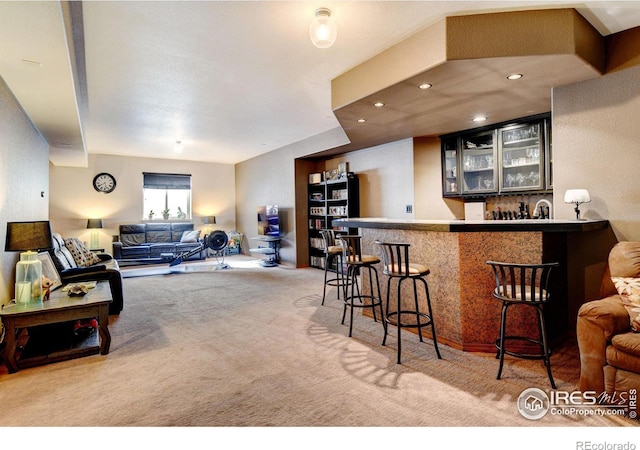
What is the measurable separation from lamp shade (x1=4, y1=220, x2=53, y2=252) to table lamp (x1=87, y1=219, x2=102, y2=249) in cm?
572

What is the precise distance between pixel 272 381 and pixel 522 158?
13.6 ft

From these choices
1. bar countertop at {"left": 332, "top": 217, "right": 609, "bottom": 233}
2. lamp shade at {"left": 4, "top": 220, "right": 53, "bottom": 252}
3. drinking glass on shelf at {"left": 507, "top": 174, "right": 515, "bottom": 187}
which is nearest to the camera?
bar countertop at {"left": 332, "top": 217, "right": 609, "bottom": 233}

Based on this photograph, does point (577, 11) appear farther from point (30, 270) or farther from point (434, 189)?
point (30, 270)

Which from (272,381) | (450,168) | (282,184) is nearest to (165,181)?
(282,184)

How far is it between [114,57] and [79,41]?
33cm

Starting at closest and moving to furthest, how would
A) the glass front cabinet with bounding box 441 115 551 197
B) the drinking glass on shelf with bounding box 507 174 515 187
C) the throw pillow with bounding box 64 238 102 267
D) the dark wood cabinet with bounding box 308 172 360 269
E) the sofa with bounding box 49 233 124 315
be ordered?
the sofa with bounding box 49 233 124 315 → the glass front cabinet with bounding box 441 115 551 197 → the drinking glass on shelf with bounding box 507 174 515 187 → the throw pillow with bounding box 64 238 102 267 → the dark wood cabinet with bounding box 308 172 360 269

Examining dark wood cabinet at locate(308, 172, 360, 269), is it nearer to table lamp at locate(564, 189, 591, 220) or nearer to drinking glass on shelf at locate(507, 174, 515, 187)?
drinking glass on shelf at locate(507, 174, 515, 187)

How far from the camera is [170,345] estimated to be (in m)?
3.22

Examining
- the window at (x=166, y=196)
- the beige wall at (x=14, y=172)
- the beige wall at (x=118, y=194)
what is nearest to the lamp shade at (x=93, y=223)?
the beige wall at (x=118, y=194)

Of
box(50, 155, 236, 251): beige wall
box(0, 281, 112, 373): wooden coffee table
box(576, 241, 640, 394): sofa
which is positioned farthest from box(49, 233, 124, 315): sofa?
box(576, 241, 640, 394): sofa

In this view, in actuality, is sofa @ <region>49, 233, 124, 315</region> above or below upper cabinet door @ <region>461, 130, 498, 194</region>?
below

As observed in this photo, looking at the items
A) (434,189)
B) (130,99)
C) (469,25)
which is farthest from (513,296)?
(130,99)

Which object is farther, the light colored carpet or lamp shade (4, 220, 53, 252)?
lamp shade (4, 220, 53, 252)

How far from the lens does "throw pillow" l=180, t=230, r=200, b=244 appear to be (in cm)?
880
